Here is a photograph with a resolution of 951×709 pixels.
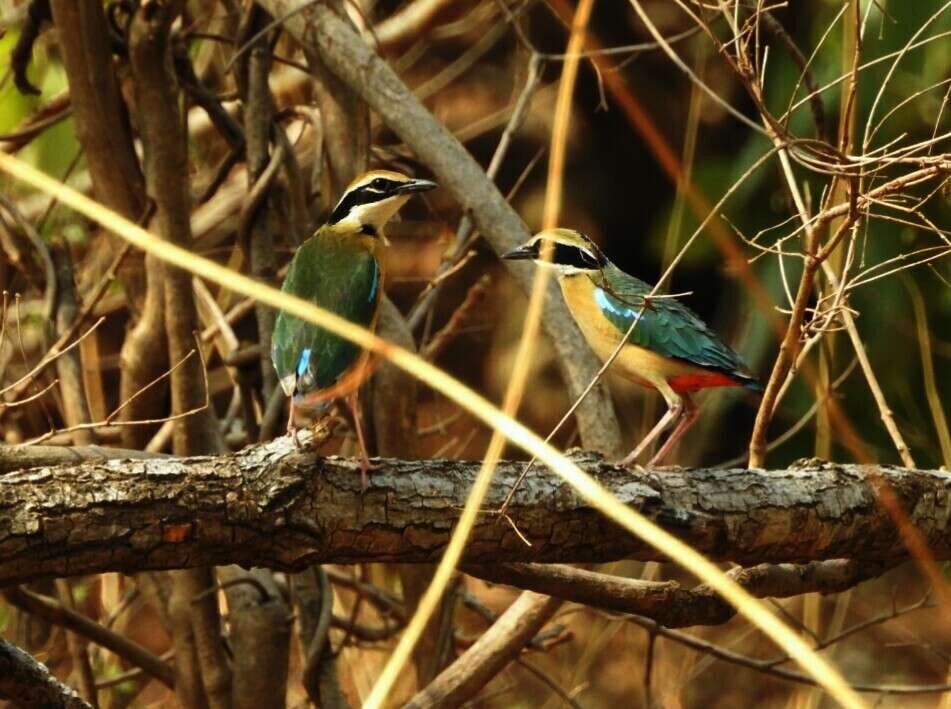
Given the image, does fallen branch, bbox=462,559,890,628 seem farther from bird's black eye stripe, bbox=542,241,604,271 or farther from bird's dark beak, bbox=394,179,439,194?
bird's black eye stripe, bbox=542,241,604,271

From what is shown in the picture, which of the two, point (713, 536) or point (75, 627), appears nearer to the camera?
point (713, 536)

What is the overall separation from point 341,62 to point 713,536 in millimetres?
2249

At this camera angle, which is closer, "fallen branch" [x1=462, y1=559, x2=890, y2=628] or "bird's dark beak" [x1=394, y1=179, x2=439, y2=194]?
"fallen branch" [x1=462, y1=559, x2=890, y2=628]

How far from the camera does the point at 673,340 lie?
13.5 ft

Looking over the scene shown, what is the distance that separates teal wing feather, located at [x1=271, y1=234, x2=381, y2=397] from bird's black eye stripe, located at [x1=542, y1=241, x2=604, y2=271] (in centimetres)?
92

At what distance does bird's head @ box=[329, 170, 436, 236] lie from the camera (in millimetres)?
3830

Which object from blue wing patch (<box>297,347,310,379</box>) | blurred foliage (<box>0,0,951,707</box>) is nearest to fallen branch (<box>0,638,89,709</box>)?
blue wing patch (<box>297,347,310,379</box>)

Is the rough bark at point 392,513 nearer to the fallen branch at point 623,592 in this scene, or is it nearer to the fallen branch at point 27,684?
the fallen branch at point 623,592

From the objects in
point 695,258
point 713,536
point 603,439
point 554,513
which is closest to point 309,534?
point 554,513

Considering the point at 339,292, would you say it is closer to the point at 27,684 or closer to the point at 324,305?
the point at 324,305

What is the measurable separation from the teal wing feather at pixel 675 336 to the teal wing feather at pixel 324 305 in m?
0.91

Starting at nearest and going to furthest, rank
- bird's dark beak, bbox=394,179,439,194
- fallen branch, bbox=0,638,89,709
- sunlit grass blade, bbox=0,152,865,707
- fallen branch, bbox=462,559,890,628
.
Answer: sunlit grass blade, bbox=0,152,865,707 < fallen branch, bbox=0,638,89,709 < fallen branch, bbox=462,559,890,628 < bird's dark beak, bbox=394,179,439,194

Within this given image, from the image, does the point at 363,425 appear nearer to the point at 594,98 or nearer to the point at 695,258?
the point at 695,258

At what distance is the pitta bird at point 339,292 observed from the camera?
120 inches
